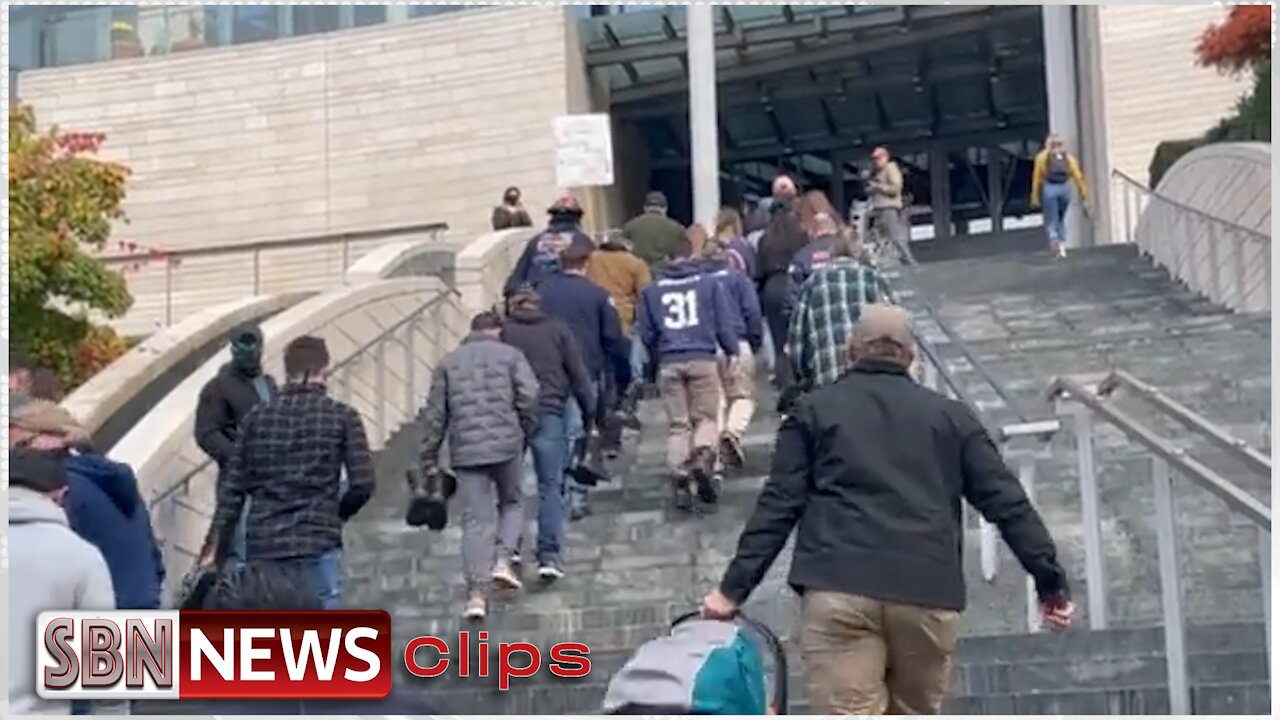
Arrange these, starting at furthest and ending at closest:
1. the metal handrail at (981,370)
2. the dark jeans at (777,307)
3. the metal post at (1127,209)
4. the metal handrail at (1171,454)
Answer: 1. the metal post at (1127,209)
2. the dark jeans at (777,307)
3. the metal handrail at (981,370)
4. the metal handrail at (1171,454)

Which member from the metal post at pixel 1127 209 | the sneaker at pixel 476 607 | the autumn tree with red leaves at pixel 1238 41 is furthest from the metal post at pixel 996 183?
the sneaker at pixel 476 607

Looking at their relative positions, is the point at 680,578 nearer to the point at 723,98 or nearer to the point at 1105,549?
the point at 1105,549

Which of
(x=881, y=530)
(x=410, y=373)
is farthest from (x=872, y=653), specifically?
(x=410, y=373)

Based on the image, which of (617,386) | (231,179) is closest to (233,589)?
(617,386)

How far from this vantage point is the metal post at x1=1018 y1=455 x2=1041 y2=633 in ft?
26.9

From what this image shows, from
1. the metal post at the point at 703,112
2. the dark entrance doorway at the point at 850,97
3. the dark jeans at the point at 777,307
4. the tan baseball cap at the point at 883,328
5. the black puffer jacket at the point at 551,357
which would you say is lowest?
the tan baseball cap at the point at 883,328

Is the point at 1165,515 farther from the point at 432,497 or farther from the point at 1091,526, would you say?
the point at 432,497

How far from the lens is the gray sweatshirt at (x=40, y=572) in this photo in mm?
5438

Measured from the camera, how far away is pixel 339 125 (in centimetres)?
3019

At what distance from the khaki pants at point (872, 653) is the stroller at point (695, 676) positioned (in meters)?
0.20

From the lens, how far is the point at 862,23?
1222 inches

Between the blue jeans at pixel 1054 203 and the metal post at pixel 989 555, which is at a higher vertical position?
the blue jeans at pixel 1054 203

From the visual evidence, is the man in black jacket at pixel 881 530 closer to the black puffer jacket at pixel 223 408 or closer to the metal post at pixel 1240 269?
the black puffer jacket at pixel 223 408

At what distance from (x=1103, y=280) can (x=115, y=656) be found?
13.3m
